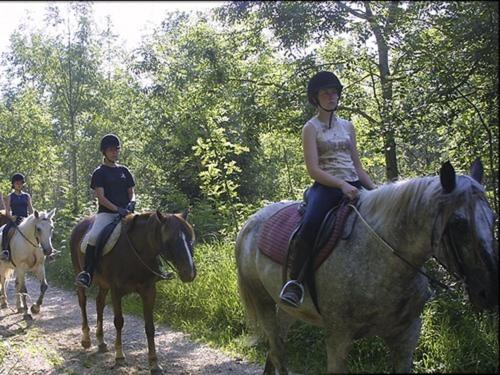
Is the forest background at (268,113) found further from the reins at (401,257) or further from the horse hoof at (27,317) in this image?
the horse hoof at (27,317)

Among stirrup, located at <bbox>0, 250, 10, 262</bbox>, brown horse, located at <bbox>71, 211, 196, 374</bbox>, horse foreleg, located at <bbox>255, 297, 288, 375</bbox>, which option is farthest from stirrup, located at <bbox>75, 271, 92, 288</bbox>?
stirrup, located at <bbox>0, 250, 10, 262</bbox>

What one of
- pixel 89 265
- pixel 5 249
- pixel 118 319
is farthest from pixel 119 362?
pixel 5 249

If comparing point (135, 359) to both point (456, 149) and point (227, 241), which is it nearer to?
point (227, 241)

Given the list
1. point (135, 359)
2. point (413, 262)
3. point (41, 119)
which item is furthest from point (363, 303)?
point (41, 119)

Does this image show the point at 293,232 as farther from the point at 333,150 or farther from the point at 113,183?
the point at 113,183

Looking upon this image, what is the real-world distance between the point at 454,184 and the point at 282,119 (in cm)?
654

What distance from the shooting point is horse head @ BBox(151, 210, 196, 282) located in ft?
18.3

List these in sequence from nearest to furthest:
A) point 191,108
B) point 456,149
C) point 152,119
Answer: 1. point 456,149
2. point 191,108
3. point 152,119

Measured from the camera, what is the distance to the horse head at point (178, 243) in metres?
5.57

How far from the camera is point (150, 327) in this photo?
6.21 meters

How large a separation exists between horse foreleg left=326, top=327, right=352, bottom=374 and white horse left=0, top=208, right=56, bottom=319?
23.5ft

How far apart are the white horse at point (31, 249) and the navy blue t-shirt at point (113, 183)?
3.09 m

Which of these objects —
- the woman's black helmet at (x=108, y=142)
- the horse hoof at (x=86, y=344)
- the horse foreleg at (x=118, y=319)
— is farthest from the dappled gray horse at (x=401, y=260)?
A: the horse hoof at (x=86, y=344)

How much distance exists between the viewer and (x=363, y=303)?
3465 mm
